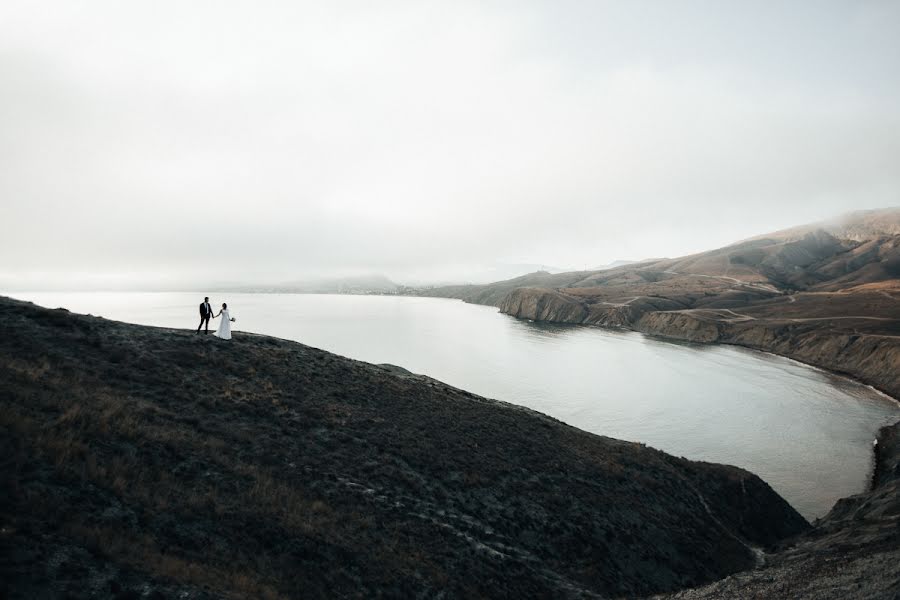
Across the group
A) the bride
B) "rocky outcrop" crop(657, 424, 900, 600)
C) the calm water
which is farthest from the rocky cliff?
the bride

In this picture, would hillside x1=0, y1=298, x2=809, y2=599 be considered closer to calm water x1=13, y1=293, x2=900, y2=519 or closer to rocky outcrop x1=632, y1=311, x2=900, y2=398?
calm water x1=13, y1=293, x2=900, y2=519

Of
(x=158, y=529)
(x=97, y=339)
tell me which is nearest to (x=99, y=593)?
(x=158, y=529)

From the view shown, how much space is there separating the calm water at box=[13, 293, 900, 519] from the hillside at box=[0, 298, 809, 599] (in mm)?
17867

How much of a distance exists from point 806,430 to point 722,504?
37.9 metres

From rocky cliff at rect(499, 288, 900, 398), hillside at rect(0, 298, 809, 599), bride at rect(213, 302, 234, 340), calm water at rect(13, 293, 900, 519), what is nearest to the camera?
hillside at rect(0, 298, 809, 599)

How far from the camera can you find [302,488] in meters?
15.8

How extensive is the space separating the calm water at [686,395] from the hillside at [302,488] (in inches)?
703

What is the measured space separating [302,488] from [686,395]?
72288 millimetres

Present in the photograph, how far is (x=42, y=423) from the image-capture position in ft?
39.7

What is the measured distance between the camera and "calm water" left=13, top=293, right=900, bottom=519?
44062 millimetres

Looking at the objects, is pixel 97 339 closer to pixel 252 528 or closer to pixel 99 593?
pixel 252 528

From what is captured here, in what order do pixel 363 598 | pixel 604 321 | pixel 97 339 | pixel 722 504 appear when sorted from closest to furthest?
pixel 363 598 < pixel 97 339 < pixel 722 504 < pixel 604 321

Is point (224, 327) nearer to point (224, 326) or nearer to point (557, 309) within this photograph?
point (224, 326)

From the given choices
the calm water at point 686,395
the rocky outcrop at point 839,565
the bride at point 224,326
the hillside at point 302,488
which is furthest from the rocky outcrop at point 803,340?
the bride at point 224,326
